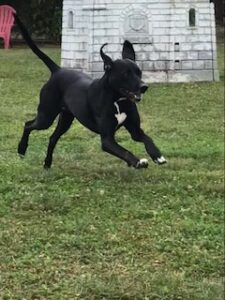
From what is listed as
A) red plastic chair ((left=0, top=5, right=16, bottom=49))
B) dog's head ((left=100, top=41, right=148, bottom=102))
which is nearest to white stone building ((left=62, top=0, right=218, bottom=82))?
red plastic chair ((left=0, top=5, right=16, bottom=49))

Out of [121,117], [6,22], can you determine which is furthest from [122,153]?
[6,22]

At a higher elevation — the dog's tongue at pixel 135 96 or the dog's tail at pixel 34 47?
the dog's tail at pixel 34 47

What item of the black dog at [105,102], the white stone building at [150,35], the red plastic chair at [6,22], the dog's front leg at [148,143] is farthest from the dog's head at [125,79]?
the red plastic chair at [6,22]

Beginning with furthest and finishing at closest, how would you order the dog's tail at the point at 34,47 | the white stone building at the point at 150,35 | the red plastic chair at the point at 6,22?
the red plastic chair at the point at 6,22, the white stone building at the point at 150,35, the dog's tail at the point at 34,47

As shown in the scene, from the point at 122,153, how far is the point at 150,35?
9.87m

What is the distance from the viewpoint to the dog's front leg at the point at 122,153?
5934mm

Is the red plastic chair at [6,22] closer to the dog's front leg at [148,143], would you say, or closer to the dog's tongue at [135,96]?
the dog's front leg at [148,143]

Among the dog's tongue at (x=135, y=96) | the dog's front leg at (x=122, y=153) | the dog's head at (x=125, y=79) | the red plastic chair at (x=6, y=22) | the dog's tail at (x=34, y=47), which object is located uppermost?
the red plastic chair at (x=6, y=22)

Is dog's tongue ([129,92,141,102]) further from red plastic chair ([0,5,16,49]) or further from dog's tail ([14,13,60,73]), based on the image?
red plastic chair ([0,5,16,49])

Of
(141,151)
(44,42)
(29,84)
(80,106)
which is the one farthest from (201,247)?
(44,42)

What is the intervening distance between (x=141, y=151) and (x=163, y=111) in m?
3.53

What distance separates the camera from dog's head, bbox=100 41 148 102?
5918mm

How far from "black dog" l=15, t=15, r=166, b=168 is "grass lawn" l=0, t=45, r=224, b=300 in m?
0.42

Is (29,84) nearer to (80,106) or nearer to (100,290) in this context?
(80,106)
